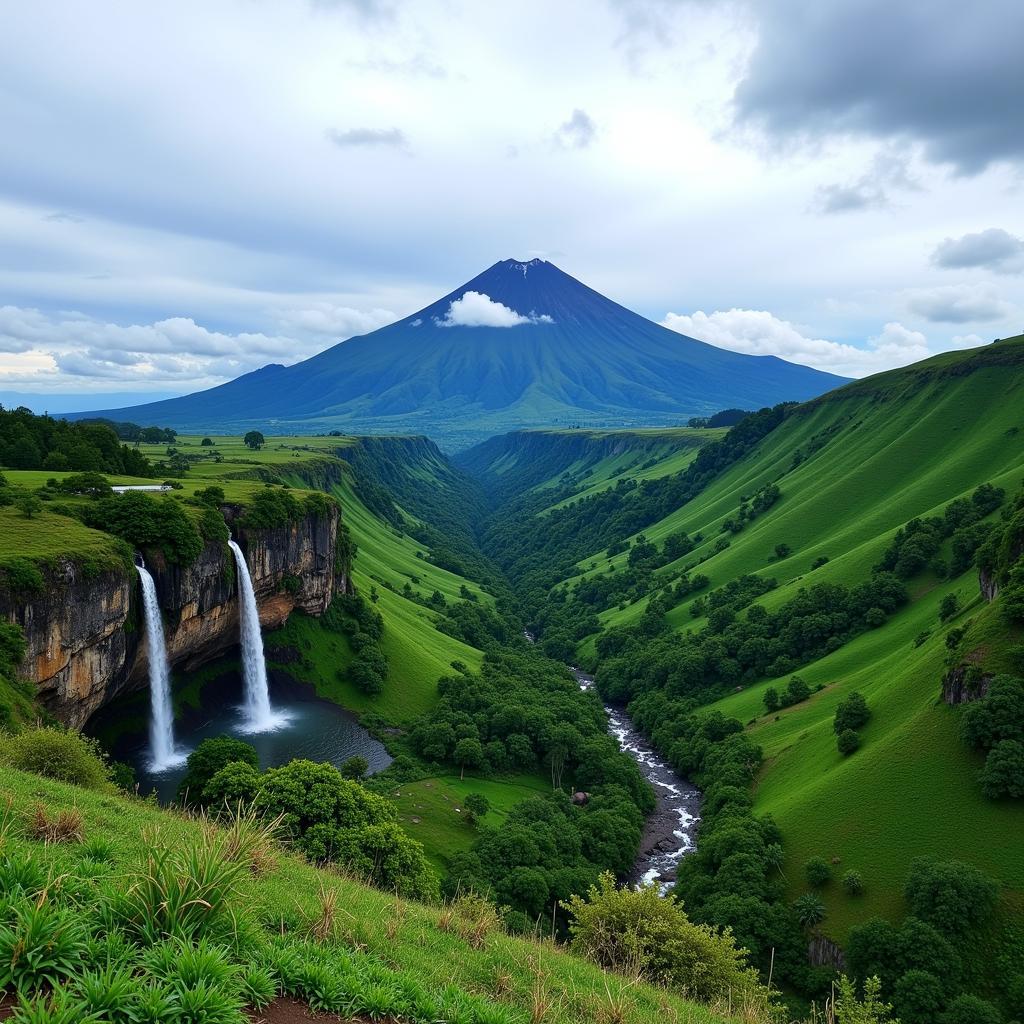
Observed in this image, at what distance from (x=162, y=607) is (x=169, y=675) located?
9.04 metres

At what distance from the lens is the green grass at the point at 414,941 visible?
473 inches

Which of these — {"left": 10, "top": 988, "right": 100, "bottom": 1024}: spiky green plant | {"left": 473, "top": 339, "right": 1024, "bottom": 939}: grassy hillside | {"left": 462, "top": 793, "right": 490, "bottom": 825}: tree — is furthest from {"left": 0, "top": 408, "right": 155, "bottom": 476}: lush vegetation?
{"left": 10, "top": 988, "right": 100, "bottom": 1024}: spiky green plant

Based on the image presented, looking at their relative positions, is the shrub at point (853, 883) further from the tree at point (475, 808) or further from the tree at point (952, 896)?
the tree at point (475, 808)

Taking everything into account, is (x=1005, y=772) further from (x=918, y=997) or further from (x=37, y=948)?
(x=37, y=948)

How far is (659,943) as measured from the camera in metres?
31.9

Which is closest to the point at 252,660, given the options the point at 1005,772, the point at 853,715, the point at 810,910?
the point at 810,910

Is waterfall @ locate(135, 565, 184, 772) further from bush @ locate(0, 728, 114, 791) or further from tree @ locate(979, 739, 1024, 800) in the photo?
tree @ locate(979, 739, 1024, 800)

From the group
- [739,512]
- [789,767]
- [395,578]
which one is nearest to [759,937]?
[789,767]

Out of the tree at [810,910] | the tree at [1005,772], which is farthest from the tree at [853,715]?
the tree at [810,910]

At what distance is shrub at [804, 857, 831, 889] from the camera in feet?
169

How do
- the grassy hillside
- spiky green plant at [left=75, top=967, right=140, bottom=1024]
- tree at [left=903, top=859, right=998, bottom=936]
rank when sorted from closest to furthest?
spiky green plant at [left=75, top=967, right=140, bottom=1024]
tree at [left=903, top=859, right=998, bottom=936]
the grassy hillside

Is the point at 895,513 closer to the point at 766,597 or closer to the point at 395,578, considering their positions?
the point at 766,597

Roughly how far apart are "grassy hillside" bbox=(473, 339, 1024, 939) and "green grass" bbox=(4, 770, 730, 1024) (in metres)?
43.6

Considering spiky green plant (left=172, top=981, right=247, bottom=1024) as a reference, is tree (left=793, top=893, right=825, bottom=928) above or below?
below
